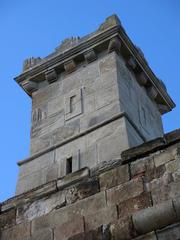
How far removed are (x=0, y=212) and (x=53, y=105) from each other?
307 centimetres

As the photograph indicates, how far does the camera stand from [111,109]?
814 centimetres

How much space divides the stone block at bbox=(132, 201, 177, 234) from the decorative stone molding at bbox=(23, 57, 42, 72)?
601 cm

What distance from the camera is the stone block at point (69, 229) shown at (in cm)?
552

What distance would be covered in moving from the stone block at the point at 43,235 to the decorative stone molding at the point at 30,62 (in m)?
5.24

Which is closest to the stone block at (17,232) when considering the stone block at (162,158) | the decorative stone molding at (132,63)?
the stone block at (162,158)

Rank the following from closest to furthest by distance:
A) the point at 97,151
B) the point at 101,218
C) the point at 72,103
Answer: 1. the point at 101,218
2. the point at 97,151
3. the point at 72,103

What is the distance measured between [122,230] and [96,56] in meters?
5.15

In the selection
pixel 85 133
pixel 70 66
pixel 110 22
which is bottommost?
pixel 85 133

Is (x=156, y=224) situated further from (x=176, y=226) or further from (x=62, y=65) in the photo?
(x=62, y=65)

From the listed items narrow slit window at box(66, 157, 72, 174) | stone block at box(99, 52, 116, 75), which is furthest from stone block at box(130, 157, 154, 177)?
stone block at box(99, 52, 116, 75)

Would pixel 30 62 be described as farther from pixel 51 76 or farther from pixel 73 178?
pixel 73 178

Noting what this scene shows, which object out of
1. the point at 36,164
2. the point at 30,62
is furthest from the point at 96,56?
the point at 36,164

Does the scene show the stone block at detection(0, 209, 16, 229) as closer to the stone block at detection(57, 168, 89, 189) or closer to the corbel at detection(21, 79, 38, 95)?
the stone block at detection(57, 168, 89, 189)

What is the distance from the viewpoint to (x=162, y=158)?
5691mm
